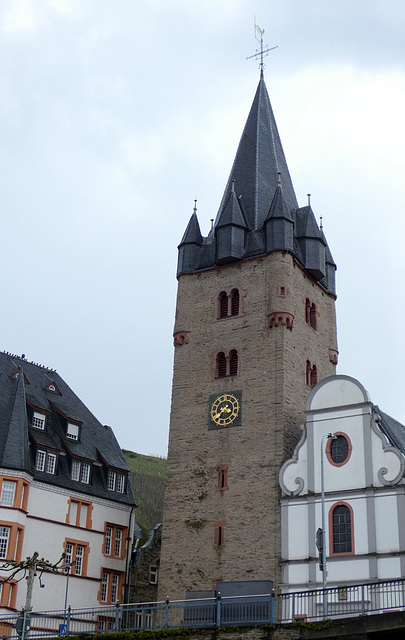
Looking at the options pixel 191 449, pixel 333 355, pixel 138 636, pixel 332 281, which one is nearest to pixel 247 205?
pixel 332 281

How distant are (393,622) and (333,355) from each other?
2800 cm

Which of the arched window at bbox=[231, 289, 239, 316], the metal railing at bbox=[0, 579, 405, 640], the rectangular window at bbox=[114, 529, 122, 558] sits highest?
the arched window at bbox=[231, 289, 239, 316]

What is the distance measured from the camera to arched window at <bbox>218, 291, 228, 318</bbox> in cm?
4925

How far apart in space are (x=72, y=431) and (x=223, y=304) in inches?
487

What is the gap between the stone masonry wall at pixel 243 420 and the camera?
42.5m

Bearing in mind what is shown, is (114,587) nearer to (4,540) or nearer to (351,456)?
(4,540)

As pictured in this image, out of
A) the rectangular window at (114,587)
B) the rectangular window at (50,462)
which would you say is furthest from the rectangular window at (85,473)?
the rectangular window at (114,587)

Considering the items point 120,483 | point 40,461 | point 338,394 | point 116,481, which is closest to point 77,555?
point 40,461

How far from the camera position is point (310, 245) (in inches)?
2010

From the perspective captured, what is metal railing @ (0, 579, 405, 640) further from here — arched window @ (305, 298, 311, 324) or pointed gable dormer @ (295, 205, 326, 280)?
pointed gable dormer @ (295, 205, 326, 280)

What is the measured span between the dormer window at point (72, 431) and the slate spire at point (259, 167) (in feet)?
52.1

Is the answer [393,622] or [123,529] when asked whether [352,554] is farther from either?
Answer: [123,529]

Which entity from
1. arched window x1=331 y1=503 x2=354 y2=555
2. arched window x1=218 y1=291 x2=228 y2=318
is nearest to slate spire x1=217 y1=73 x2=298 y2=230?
arched window x1=218 y1=291 x2=228 y2=318

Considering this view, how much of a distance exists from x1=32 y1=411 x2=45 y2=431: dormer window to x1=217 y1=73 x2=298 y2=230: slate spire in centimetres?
1640
